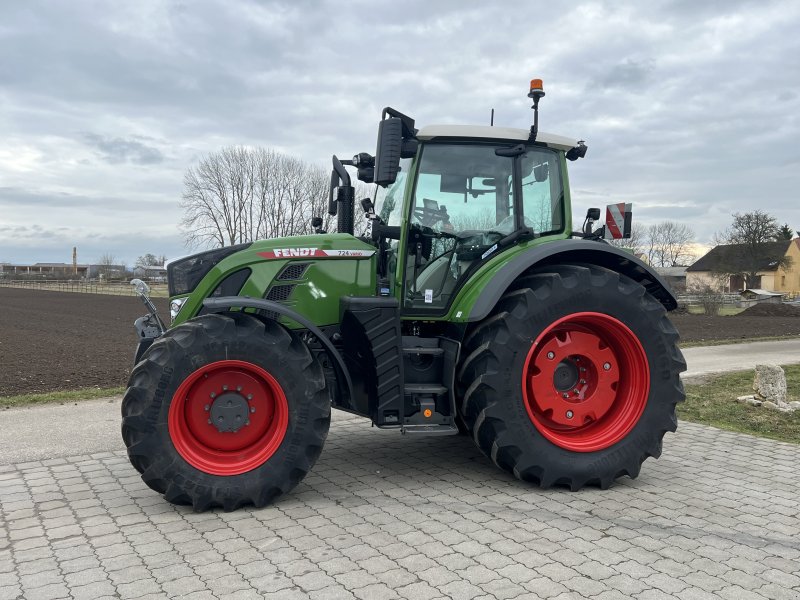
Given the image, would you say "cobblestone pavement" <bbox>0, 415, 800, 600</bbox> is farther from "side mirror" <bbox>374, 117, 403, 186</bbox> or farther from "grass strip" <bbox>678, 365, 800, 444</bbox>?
"side mirror" <bbox>374, 117, 403, 186</bbox>

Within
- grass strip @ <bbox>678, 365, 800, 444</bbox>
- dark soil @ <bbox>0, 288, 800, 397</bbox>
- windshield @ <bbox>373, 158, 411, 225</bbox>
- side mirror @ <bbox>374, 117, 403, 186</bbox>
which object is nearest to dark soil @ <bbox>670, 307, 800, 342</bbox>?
dark soil @ <bbox>0, 288, 800, 397</bbox>

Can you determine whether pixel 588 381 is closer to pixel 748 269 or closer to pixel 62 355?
pixel 62 355

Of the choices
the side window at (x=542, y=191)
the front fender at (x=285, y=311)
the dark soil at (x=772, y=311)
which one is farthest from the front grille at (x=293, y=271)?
the dark soil at (x=772, y=311)

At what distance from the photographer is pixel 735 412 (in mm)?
7703

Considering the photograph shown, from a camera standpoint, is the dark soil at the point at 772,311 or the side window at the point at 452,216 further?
the dark soil at the point at 772,311

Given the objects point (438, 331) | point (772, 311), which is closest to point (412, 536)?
point (438, 331)

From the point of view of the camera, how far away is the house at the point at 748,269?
49188mm

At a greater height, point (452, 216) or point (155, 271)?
point (452, 216)

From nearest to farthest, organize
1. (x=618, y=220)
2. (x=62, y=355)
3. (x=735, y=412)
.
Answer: (x=618, y=220)
(x=735, y=412)
(x=62, y=355)

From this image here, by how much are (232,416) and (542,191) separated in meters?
2.92

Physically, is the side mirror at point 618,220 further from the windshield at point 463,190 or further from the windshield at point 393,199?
the windshield at point 393,199

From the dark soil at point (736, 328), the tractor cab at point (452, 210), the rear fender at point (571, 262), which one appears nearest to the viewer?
the rear fender at point (571, 262)

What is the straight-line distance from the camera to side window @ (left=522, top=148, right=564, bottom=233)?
5.13 m

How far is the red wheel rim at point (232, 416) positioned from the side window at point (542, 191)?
2.39m
